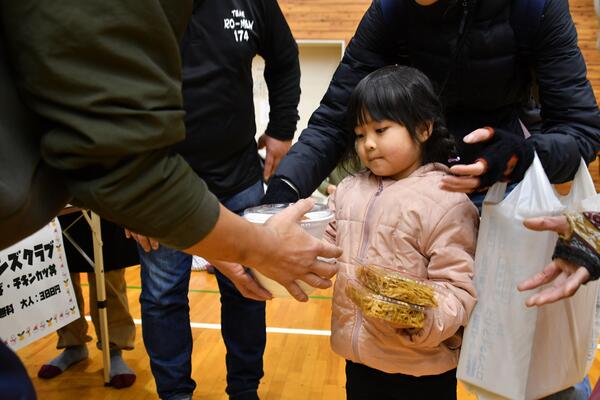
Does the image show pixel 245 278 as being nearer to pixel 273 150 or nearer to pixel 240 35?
pixel 240 35

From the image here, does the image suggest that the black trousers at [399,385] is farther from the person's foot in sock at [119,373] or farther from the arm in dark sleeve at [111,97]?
the person's foot in sock at [119,373]

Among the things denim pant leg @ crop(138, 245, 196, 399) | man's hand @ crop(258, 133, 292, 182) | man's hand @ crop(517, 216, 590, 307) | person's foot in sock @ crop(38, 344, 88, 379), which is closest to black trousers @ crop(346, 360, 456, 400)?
man's hand @ crop(517, 216, 590, 307)

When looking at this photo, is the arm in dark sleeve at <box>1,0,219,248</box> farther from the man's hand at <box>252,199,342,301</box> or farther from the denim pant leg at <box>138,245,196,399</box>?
the denim pant leg at <box>138,245,196,399</box>

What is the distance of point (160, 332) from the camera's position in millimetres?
Answer: 2105

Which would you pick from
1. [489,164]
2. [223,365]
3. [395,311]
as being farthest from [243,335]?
[489,164]

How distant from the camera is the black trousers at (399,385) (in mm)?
1467

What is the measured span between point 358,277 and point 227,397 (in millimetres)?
1366

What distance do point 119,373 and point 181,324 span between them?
637 mm

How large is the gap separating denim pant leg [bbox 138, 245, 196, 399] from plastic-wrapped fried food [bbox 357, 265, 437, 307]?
1.04 metres

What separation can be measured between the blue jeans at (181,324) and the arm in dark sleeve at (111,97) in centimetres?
A: 130

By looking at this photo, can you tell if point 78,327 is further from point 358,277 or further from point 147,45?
point 147,45

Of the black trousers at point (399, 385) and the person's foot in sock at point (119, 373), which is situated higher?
the black trousers at point (399, 385)

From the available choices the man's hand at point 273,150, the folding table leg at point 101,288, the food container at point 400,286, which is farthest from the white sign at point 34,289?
the food container at point 400,286

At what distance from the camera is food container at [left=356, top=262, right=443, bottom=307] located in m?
1.21
